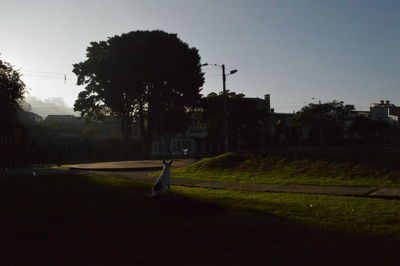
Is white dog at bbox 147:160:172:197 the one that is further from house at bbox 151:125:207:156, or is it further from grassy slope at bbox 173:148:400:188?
house at bbox 151:125:207:156

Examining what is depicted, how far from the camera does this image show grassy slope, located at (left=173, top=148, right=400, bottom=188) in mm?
12547

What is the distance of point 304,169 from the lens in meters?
14.6

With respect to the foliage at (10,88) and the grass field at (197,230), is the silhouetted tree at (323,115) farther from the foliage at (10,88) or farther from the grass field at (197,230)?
the grass field at (197,230)

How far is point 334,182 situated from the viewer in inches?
479

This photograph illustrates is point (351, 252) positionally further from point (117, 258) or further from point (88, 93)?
point (88, 93)

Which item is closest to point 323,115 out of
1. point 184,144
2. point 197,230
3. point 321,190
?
point 184,144

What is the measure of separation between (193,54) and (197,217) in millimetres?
38932

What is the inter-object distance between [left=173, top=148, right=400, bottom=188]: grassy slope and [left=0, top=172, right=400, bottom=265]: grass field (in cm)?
399

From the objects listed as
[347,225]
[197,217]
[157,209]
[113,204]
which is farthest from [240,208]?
[113,204]

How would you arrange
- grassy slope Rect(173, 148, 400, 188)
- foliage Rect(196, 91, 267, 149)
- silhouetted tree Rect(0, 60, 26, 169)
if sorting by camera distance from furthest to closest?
foliage Rect(196, 91, 267, 149)
silhouetted tree Rect(0, 60, 26, 169)
grassy slope Rect(173, 148, 400, 188)

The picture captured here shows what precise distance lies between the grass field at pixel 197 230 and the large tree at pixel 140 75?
33.1 metres

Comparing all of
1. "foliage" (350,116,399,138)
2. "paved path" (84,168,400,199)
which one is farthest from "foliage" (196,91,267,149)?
"paved path" (84,168,400,199)

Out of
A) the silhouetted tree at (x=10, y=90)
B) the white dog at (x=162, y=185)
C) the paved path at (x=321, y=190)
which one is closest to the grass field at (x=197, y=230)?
the white dog at (x=162, y=185)

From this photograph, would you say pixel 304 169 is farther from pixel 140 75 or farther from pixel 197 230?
pixel 140 75
